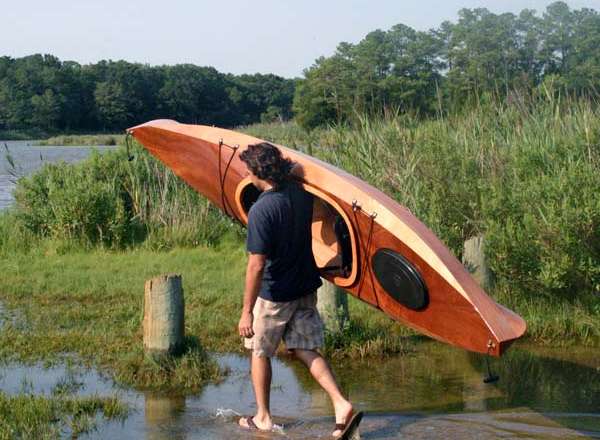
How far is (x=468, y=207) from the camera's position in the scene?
33.3ft

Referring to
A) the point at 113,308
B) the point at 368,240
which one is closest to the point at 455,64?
the point at 113,308

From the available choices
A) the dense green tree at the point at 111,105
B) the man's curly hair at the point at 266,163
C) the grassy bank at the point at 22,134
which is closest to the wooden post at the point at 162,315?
the man's curly hair at the point at 266,163

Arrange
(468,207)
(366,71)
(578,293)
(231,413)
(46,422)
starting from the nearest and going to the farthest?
(46,422)
(231,413)
(578,293)
(468,207)
(366,71)

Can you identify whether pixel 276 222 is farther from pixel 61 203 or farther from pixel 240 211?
pixel 61 203

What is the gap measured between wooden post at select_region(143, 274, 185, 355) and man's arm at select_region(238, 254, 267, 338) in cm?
161

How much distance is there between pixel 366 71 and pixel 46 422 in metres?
11.8

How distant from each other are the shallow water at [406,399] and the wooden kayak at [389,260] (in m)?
0.57

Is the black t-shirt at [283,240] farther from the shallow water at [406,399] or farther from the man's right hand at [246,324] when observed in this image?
the shallow water at [406,399]

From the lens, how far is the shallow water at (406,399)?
6.06 metres

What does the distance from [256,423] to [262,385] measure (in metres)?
0.32

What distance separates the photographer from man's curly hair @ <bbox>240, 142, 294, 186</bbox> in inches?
224

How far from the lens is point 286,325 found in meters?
5.89

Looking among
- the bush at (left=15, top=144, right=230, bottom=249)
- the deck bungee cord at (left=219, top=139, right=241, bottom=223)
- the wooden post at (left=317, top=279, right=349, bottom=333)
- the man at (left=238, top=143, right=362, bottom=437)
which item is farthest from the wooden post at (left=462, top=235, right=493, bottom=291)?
the bush at (left=15, top=144, right=230, bottom=249)

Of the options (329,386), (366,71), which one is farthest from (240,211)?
(366,71)
